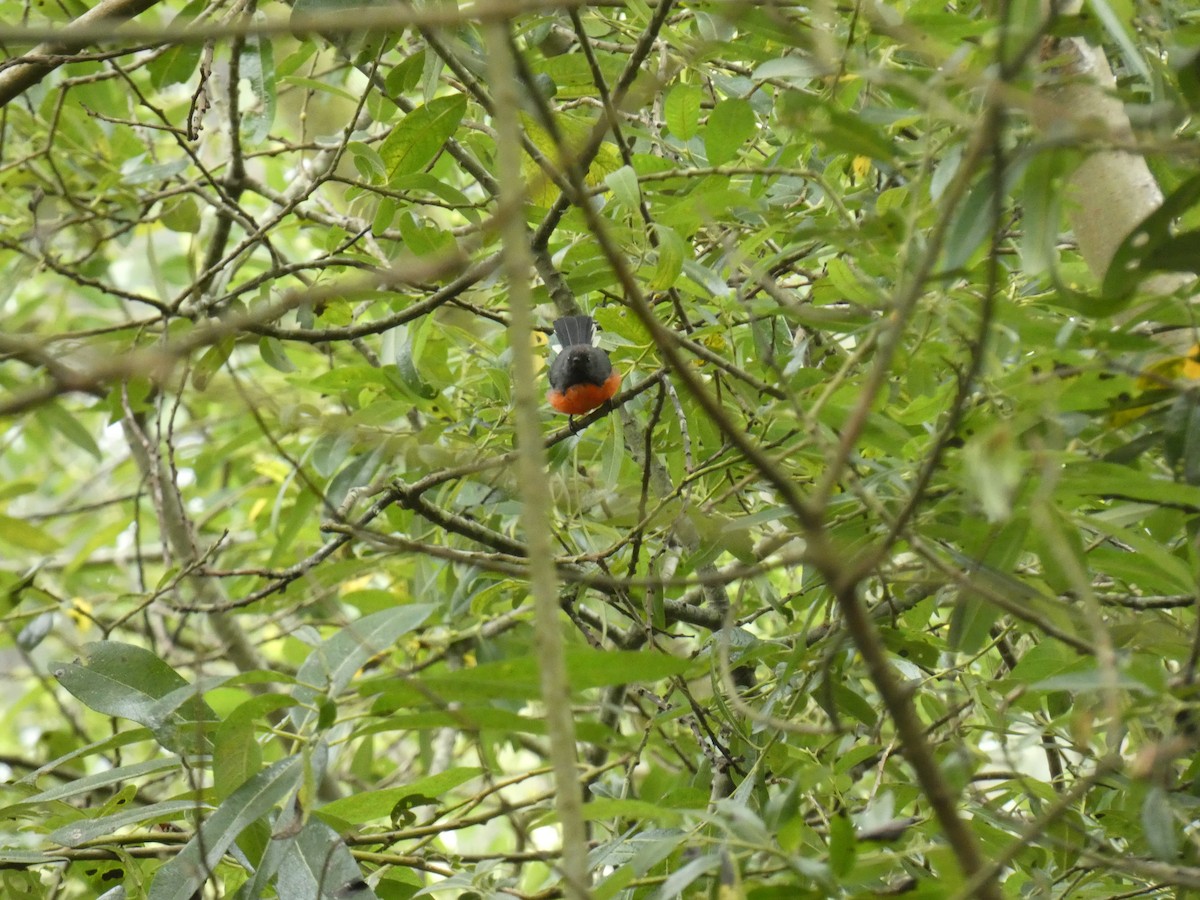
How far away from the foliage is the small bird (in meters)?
0.05

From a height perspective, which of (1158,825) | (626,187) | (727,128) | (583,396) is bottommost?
(1158,825)

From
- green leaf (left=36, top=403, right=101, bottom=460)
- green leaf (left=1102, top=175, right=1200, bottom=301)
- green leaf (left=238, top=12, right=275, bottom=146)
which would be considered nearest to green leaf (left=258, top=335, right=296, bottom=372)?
green leaf (left=238, top=12, right=275, bottom=146)

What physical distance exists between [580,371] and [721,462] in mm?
407

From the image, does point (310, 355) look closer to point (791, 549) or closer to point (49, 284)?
point (791, 549)

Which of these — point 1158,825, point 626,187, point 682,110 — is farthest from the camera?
point 682,110

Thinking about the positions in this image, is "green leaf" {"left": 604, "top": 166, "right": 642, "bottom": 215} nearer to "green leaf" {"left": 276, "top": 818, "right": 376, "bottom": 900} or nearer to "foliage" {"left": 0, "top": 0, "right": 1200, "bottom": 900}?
"foliage" {"left": 0, "top": 0, "right": 1200, "bottom": 900}

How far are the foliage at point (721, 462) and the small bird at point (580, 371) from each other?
5 centimetres

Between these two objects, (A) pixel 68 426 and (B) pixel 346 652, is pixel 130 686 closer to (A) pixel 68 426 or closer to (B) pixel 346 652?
(B) pixel 346 652

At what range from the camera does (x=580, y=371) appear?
6.59 ft

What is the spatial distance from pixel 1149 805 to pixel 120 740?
1338mm

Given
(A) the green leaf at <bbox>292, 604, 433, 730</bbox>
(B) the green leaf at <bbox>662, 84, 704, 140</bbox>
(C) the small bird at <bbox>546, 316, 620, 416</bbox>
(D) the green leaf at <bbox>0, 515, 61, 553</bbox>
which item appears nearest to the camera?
(A) the green leaf at <bbox>292, 604, 433, 730</bbox>

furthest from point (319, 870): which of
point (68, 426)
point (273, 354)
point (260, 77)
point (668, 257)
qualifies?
point (68, 426)

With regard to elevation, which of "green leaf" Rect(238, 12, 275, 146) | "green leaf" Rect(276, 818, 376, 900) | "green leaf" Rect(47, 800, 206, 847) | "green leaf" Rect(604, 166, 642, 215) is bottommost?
"green leaf" Rect(276, 818, 376, 900)

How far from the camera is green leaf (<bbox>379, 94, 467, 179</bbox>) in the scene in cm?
184
